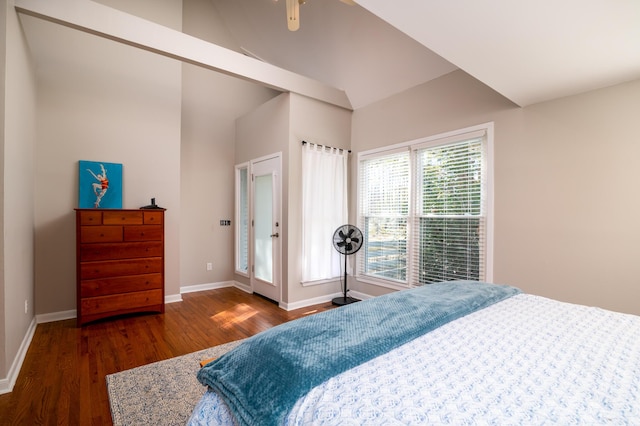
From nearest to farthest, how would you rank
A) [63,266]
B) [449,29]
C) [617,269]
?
1. [449,29]
2. [617,269]
3. [63,266]

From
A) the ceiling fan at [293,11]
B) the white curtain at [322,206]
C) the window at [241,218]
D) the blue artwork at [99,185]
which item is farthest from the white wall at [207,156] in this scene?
the ceiling fan at [293,11]

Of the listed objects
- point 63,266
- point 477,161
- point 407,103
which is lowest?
point 63,266

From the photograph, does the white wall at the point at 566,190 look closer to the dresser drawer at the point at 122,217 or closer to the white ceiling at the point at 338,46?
the white ceiling at the point at 338,46

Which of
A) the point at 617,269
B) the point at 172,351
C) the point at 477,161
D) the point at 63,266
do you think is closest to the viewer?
the point at 617,269

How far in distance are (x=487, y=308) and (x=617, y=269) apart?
1.41 metres

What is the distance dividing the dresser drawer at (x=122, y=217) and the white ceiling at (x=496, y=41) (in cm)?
312

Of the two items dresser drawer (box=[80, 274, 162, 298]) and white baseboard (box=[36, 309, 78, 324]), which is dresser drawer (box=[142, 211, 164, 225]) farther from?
white baseboard (box=[36, 309, 78, 324])

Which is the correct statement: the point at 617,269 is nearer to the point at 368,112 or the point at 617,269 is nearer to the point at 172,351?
the point at 368,112

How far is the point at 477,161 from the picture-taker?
3.01 m

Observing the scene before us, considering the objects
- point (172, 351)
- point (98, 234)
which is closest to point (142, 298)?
point (98, 234)

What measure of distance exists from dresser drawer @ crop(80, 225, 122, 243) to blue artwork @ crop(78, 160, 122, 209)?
0.41 meters

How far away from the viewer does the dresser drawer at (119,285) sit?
3123 millimetres

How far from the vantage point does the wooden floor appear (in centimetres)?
182

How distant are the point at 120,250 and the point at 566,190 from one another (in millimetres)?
4303
